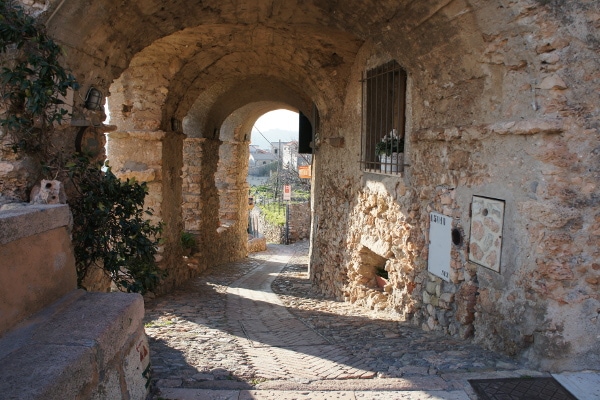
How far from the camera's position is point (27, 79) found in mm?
3604

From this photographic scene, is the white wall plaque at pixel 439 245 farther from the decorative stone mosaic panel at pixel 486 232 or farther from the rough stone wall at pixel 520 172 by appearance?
the decorative stone mosaic panel at pixel 486 232

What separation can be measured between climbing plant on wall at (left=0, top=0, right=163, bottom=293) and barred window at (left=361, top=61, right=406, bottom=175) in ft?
10.2

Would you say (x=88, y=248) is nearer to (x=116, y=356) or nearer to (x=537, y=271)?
(x=116, y=356)

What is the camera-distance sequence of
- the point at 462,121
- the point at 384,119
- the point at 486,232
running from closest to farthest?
the point at 486,232, the point at 462,121, the point at 384,119

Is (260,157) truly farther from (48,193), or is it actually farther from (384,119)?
(48,193)

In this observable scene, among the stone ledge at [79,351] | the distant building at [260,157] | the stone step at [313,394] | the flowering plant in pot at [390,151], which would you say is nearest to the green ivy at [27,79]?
the stone ledge at [79,351]

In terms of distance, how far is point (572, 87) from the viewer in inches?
134

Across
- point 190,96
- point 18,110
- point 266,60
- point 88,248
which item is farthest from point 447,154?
point 190,96

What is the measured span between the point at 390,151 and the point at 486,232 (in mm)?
2415

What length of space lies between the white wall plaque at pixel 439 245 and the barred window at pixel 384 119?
3.43ft

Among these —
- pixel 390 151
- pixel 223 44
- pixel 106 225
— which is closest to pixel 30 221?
pixel 106 225

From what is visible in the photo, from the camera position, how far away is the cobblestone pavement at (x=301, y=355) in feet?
10.8

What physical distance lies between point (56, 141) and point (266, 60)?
17.0ft

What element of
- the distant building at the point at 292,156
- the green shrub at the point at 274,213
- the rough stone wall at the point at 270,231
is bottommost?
the rough stone wall at the point at 270,231
